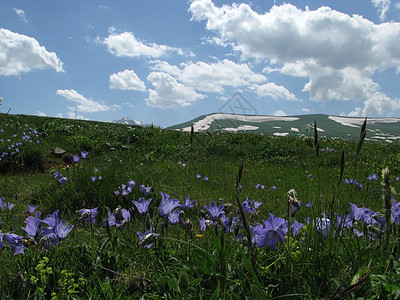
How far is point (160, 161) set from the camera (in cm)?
872

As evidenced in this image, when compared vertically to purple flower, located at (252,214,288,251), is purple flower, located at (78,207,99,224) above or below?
below

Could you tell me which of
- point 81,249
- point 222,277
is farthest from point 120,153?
point 222,277

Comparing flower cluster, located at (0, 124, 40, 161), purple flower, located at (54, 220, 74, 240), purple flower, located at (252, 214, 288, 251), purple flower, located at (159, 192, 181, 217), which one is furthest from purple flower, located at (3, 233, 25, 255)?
flower cluster, located at (0, 124, 40, 161)

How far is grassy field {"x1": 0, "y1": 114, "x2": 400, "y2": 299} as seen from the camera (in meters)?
1.49

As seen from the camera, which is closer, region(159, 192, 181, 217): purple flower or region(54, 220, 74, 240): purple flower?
region(54, 220, 74, 240): purple flower

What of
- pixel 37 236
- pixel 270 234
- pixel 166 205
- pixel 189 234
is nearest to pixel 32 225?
pixel 37 236

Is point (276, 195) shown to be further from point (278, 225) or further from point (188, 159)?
point (188, 159)

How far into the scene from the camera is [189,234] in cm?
196

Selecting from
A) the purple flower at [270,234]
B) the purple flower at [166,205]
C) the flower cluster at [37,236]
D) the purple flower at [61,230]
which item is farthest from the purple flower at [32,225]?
the purple flower at [270,234]

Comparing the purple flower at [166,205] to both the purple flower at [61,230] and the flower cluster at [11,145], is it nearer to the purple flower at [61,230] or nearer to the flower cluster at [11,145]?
the purple flower at [61,230]

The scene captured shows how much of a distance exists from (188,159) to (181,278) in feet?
26.3

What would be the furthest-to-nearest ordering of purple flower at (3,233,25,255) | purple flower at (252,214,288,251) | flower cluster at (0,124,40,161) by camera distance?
flower cluster at (0,124,40,161)
purple flower at (3,233,25,255)
purple flower at (252,214,288,251)

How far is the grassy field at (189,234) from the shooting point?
58.6 inches

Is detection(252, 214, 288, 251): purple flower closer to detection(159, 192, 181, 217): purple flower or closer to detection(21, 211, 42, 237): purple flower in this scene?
detection(159, 192, 181, 217): purple flower
